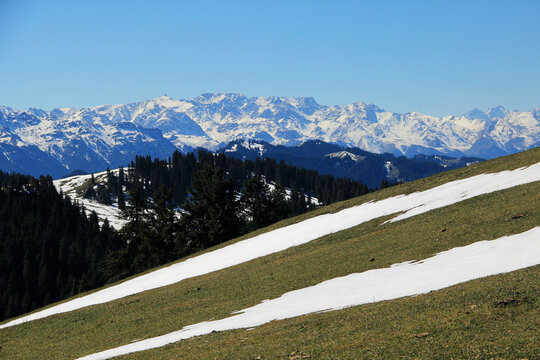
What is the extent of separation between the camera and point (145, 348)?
22.7 m

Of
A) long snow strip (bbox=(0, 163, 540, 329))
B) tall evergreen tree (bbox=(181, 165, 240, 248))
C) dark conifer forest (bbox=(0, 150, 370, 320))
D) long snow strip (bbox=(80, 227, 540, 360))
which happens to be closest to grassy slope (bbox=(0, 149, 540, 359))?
long snow strip (bbox=(80, 227, 540, 360))

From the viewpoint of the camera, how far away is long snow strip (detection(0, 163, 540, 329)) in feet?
143

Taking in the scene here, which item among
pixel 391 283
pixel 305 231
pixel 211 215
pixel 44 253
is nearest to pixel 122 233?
pixel 211 215

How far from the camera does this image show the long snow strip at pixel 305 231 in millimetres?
43625

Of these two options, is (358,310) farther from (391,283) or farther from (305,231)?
(305,231)

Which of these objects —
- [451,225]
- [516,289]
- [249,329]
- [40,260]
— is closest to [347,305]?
Result: [249,329]

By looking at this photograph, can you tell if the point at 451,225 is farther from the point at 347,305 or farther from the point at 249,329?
the point at 249,329

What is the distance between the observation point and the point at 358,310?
2052 cm

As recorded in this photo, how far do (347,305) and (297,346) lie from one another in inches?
247

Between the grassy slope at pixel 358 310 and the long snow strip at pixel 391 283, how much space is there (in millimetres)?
1422

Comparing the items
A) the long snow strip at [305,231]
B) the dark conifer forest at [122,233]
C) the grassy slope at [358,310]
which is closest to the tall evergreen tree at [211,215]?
the dark conifer forest at [122,233]

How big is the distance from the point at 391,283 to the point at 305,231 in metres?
28.5

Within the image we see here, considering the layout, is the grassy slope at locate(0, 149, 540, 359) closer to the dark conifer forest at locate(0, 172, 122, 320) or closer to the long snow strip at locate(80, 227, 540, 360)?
the long snow strip at locate(80, 227, 540, 360)

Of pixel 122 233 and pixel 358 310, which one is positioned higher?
pixel 122 233
